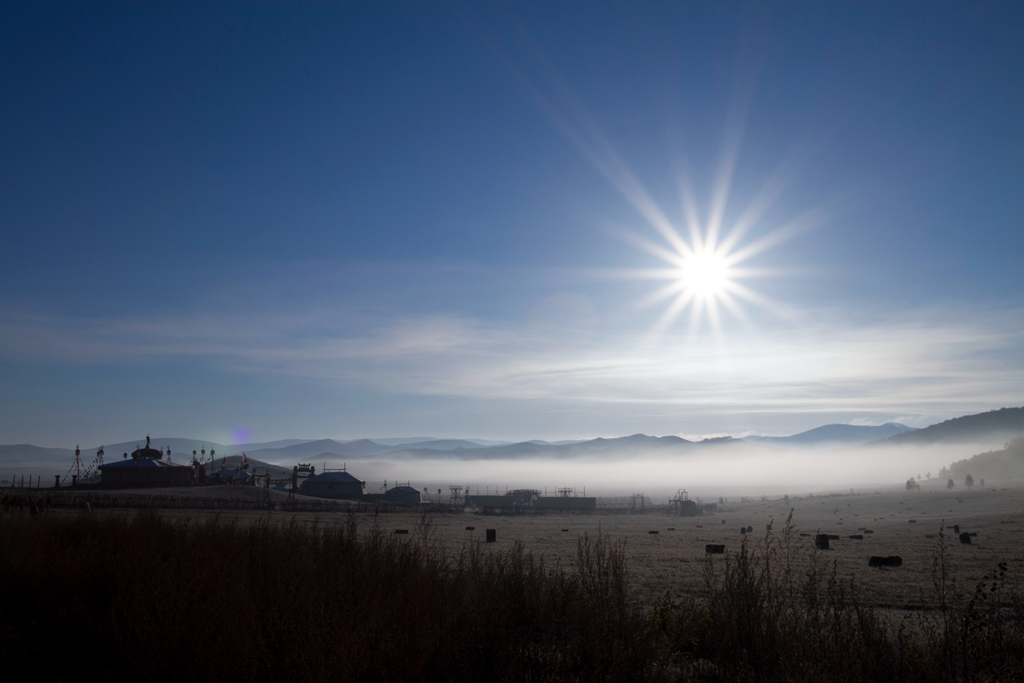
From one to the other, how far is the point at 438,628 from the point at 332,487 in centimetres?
8700

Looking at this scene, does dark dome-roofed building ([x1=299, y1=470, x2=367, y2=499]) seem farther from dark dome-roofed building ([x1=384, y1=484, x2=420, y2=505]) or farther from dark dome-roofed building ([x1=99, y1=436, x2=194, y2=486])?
dark dome-roofed building ([x1=99, y1=436, x2=194, y2=486])

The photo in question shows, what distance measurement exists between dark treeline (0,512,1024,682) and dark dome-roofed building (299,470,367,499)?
80.7 meters

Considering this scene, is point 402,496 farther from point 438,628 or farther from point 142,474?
point 438,628

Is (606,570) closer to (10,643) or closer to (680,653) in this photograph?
(680,653)

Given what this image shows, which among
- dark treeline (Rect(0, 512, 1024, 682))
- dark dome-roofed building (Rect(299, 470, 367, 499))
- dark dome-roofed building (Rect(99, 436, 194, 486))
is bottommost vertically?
dark dome-roofed building (Rect(299, 470, 367, 499))

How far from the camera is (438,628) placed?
7312mm

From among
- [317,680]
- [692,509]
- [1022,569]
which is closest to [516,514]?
[692,509]

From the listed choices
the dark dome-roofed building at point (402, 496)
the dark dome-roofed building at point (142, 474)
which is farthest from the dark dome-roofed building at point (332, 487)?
the dark dome-roofed building at point (142, 474)

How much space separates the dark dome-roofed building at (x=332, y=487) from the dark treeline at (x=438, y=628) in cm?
8073

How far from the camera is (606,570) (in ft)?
27.8

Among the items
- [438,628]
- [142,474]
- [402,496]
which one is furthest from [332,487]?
[438,628]

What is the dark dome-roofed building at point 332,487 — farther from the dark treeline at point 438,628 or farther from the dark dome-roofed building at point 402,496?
the dark treeline at point 438,628

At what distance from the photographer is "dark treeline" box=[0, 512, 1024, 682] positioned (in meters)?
6.66

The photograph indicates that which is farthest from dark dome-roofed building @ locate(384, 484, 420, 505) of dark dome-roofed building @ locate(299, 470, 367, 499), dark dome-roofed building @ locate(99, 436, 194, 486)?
dark dome-roofed building @ locate(99, 436, 194, 486)
